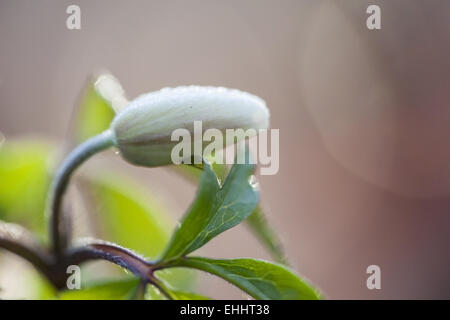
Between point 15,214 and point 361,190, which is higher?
point 361,190

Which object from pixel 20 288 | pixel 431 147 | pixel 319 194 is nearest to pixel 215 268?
pixel 20 288

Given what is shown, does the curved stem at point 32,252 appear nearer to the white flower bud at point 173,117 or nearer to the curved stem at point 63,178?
the curved stem at point 63,178

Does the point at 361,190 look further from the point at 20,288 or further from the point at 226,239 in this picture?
the point at 20,288

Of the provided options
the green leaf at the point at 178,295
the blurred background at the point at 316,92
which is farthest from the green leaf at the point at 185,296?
the blurred background at the point at 316,92

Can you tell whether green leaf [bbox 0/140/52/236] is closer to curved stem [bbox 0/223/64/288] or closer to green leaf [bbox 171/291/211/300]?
curved stem [bbox 0/223/64/288]

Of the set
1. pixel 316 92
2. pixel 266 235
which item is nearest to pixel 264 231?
pixel 266 235

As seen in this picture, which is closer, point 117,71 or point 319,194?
point 319,194

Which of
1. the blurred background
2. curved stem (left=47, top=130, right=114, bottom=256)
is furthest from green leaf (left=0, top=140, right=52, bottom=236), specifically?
the blurred background
